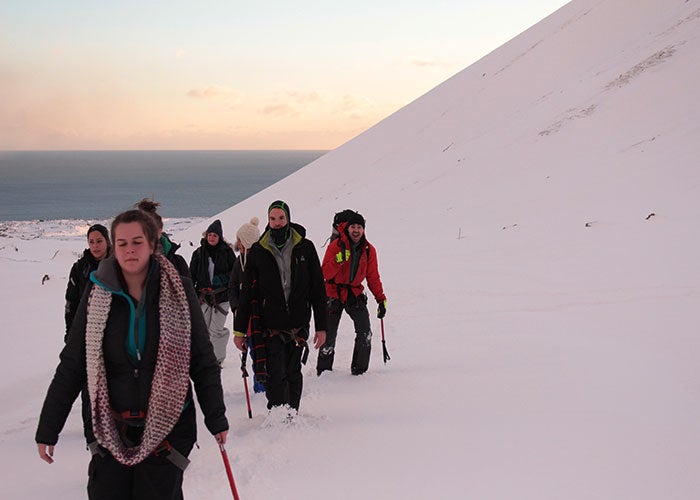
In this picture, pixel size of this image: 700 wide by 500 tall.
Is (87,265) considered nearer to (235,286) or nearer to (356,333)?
(235,286)

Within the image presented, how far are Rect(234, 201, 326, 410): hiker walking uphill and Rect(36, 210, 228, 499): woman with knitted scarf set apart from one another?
5.53 ft

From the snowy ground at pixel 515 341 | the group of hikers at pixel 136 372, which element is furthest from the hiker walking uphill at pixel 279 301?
the group of hikers at pixel 136 372

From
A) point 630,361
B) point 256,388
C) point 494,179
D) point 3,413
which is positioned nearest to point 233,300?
point 256,388

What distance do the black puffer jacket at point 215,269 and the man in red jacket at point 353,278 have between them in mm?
1252

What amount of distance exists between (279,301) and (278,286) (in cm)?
11

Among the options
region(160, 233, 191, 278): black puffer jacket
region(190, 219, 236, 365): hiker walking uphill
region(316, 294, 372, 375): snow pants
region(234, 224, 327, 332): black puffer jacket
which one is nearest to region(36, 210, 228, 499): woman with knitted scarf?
region(234, 224, 327, 332): black puffer jacket

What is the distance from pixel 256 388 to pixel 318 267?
184cm

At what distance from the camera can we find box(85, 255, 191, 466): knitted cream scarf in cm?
243

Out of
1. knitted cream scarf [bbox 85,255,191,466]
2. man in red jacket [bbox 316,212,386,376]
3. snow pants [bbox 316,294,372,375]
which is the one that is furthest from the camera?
snow pants [bbox 316,294,372,375]

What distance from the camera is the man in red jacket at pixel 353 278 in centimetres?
544

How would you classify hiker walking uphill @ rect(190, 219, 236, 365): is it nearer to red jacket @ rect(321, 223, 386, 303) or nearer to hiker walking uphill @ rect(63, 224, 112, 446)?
red jacket @ rect(321, 223, 386, 303)

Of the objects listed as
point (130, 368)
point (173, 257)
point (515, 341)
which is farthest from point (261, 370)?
point (515, 341)

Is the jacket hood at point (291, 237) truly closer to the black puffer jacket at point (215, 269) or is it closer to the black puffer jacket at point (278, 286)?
the black puffer jacket at point (278, 286)

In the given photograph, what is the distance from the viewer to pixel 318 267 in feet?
14.5
